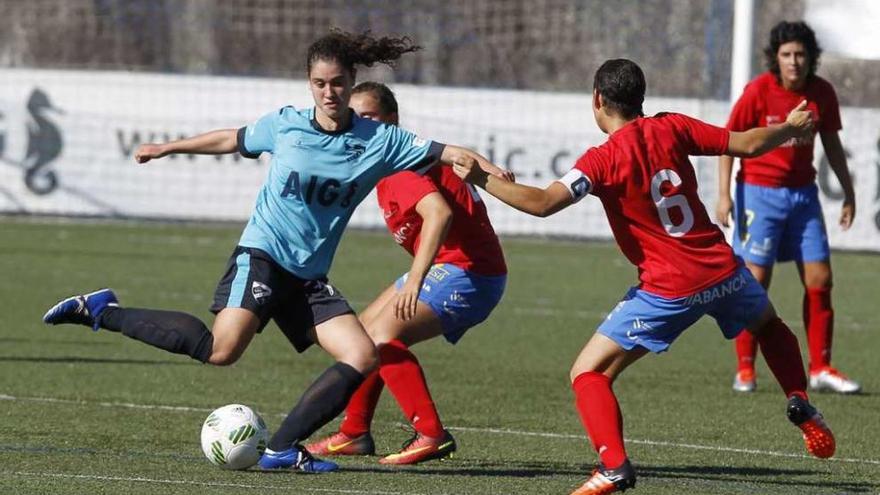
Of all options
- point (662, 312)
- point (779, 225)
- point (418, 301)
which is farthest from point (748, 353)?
point (662, 312)

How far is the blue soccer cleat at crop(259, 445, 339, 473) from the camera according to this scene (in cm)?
716

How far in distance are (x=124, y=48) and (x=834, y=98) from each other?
20551mm

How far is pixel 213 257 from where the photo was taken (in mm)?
18938

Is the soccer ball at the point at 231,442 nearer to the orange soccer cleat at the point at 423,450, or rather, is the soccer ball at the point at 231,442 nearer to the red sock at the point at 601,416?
the orange soccer cleat at the point at 423,450

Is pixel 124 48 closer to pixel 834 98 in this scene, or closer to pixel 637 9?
pixel 637 9

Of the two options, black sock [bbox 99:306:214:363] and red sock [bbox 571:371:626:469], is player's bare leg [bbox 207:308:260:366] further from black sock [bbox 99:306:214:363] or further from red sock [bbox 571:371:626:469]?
red sock [bbox 571:371:626:469]

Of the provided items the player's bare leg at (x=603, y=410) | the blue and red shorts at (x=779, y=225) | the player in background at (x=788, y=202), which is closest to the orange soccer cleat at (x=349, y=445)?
the player's bare leg at (x=603, y=410)

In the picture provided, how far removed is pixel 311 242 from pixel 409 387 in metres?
0.89

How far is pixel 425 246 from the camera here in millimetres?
7082

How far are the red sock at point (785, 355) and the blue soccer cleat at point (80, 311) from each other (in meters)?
2.79

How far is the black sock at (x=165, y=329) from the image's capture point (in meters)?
7.27

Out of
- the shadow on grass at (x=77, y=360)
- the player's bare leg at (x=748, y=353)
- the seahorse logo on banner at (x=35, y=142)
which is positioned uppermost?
the player's bare leg at (x=748, y=353)

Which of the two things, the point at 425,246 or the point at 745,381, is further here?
the point at 745,381

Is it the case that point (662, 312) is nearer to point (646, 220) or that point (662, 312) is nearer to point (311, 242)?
point (646, 220)
